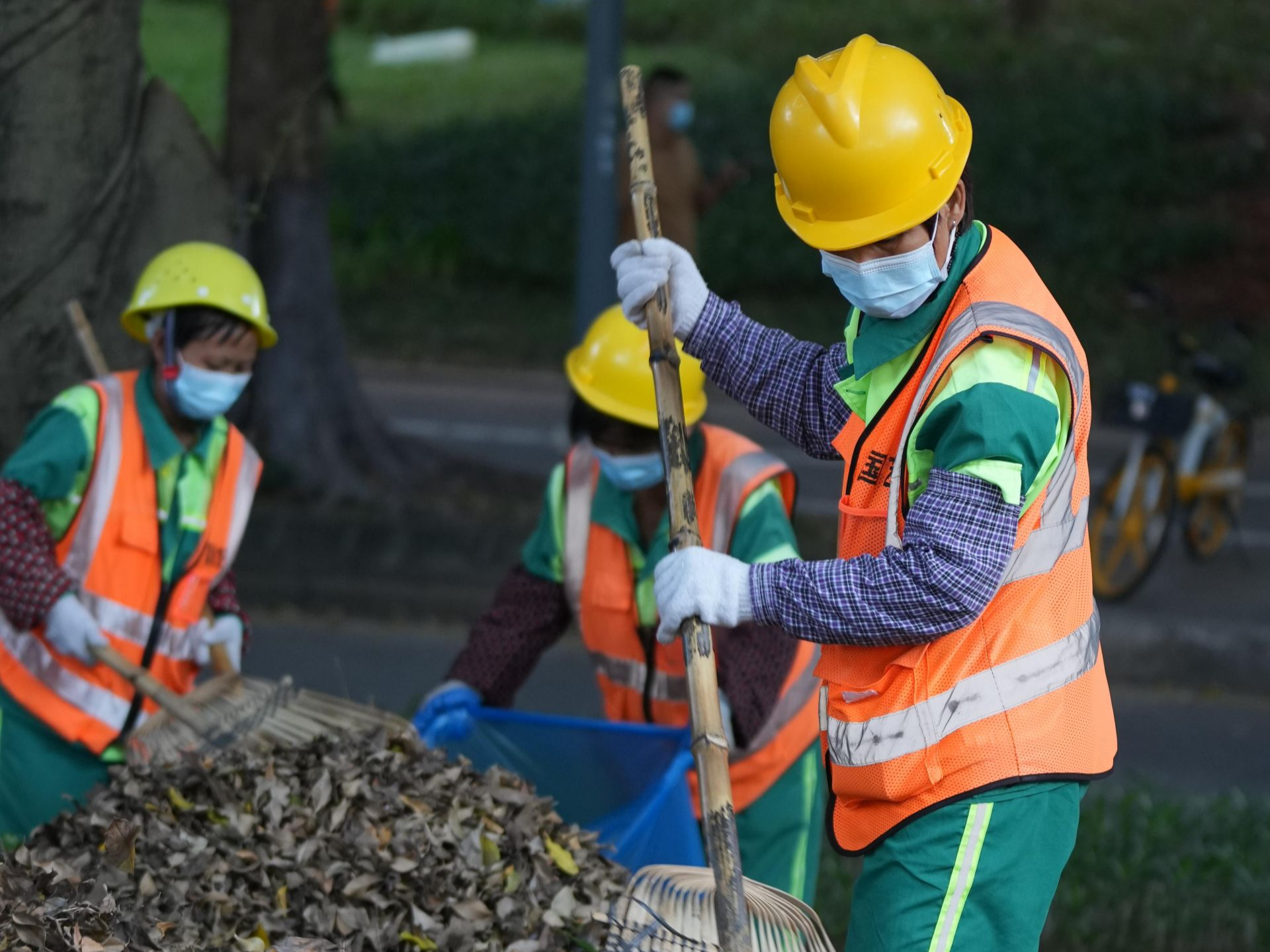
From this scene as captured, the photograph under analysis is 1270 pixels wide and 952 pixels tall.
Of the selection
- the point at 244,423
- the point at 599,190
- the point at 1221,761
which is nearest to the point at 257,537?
the point at 244,423

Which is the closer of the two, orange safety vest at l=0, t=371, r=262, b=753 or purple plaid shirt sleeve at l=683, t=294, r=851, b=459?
purple plaid shirt sleeve at l=683, t=294, r=851, b=459

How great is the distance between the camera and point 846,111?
2.34 metres

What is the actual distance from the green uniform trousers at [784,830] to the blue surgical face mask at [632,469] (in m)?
0.71

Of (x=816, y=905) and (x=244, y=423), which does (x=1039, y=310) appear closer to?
(x=816, y=905)

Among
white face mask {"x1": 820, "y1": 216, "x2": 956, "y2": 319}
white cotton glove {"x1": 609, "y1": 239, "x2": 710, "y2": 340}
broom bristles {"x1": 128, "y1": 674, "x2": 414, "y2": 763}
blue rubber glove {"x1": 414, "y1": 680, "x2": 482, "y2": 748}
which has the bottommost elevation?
blue rubber glove {"x1": 414, "y1": 680, "x2": 482, "y2": 748}

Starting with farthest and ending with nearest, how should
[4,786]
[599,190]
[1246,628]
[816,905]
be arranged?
1. [599,190]
2. [1246,628]
3. [816,905]
4. [4,786]

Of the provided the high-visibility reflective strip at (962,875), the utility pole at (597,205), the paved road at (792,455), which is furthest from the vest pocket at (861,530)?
the utility pole at (597,205)

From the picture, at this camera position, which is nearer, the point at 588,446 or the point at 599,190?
the point at 588,446

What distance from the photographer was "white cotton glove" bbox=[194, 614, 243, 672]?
12.1 ft

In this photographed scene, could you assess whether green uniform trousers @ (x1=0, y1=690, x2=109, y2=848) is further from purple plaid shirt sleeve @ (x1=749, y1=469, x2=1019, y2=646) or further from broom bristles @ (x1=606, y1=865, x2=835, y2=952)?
purple plaid shirt sleeve @ (x1=749, y1=469, x2=1019, y2=646)

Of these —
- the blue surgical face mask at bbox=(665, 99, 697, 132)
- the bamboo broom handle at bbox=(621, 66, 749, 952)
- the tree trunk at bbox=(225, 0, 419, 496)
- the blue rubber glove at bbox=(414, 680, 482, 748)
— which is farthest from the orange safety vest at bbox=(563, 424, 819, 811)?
the blue surgical face mask at bbox=(665, 99, 697, 132)

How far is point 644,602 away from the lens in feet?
11.7

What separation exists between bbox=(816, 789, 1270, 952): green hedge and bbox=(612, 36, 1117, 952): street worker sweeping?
1.83m

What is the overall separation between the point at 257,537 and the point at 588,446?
4.92 meters
